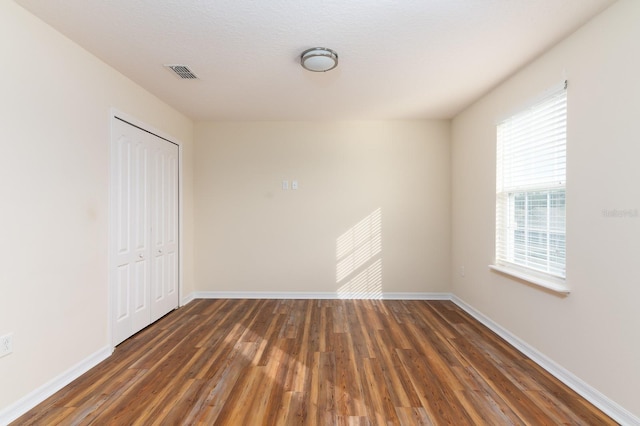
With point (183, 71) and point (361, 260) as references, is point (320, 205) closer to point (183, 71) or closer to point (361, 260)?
point (361, 260)

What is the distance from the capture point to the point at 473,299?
3.68 meters

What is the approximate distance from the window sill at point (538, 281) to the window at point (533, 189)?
0.04 meters

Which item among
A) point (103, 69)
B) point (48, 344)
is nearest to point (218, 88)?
point (103, 69)

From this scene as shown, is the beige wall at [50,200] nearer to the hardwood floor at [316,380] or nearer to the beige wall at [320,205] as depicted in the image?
the hardwood floor at [316,380]

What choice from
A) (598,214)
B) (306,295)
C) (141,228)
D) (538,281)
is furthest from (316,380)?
(141,228)

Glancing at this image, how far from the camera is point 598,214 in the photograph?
1.98 metres

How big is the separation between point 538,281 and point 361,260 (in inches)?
89.6

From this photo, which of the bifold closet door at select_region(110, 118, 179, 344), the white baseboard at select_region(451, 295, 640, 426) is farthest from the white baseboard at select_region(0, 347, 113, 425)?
the white baseboard at select_region(451, 295, 640, 426)

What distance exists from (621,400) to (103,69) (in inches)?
179

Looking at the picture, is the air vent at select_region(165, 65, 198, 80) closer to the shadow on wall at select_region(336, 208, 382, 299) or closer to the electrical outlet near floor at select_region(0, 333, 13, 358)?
the electrical outlet near floor at select_region(0, 333, 13, 358)

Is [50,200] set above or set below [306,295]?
above

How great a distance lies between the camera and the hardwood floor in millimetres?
1868

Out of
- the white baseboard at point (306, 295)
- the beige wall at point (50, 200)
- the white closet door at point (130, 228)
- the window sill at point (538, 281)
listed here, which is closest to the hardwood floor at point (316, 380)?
the white closet door at point (130, 228)

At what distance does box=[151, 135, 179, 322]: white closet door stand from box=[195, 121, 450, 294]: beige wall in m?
0.55
